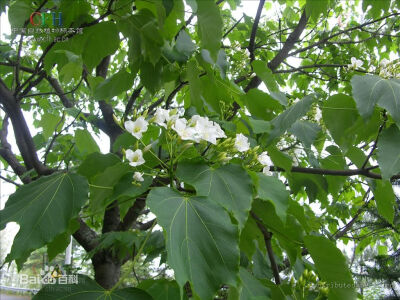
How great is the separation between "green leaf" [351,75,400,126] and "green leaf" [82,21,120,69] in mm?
631

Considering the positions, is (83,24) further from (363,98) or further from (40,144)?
(40,144)

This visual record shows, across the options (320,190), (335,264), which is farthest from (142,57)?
(320,190)

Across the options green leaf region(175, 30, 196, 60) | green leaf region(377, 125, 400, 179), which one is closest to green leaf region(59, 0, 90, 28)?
green leaf region(175, 30, 196, 60)

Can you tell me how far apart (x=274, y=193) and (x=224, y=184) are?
0.12 meters

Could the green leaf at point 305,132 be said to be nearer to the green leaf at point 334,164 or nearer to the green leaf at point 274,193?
the green leaf at point 334,164

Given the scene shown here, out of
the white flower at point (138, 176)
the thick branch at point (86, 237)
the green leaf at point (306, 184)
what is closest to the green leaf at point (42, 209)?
the white flower at point (138, 176)

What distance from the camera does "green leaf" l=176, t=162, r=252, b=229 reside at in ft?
2.65

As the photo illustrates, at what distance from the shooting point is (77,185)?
0.93m

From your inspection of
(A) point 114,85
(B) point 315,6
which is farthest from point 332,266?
(A) point 114,85

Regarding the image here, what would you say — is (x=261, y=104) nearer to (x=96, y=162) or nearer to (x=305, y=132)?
(x=305, y=132)

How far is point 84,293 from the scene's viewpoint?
34.8 inches

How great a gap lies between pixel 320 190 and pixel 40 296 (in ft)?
3.52

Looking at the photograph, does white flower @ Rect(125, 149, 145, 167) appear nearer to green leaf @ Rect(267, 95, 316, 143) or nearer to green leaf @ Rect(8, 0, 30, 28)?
green leaf @ Rect(267, 95, 316, 143)

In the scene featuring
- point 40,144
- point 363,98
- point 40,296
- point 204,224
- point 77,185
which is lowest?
point 40,296
